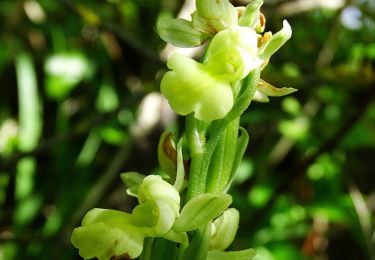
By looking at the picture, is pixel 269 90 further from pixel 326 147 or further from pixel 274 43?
pixel 326 147

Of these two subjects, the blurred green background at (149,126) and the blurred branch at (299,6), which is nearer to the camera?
the blurred green background at (149,126)

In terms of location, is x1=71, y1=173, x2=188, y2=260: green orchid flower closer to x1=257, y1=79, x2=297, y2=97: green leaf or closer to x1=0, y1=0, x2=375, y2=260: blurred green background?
x1=257, y1=79, x2=297, y2=97: green leaf

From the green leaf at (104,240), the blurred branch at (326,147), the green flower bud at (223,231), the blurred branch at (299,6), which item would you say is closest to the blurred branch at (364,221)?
the blurred branch at (326,147)

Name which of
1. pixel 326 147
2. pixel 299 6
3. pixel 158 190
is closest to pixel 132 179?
pixel 158 190

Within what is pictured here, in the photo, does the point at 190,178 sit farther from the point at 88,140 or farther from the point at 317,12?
the point at 317,12

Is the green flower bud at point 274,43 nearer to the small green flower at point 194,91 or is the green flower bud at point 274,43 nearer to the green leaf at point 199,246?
the small green flower at point 194,91

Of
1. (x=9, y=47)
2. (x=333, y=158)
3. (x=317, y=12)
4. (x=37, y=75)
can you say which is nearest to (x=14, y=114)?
(x=37, y=75)
